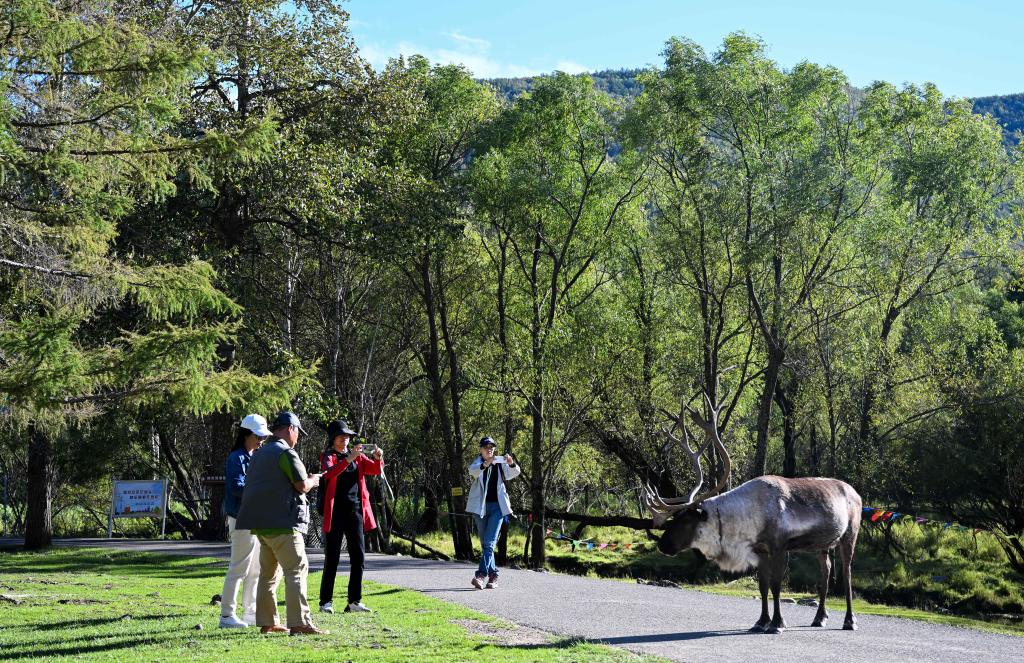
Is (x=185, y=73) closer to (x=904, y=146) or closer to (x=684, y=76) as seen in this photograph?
(x=684, y=76)

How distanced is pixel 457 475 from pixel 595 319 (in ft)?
20.9

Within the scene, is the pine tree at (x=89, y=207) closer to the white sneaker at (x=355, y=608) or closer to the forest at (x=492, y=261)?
the forest at (x=492, y=261)

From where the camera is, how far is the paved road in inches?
374

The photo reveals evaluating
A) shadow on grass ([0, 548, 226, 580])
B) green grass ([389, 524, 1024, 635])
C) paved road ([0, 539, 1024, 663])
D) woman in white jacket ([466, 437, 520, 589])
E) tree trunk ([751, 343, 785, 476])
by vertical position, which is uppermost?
tree trunk ([751, 343, 785, 476])

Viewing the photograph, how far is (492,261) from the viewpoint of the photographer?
3475 centimetres

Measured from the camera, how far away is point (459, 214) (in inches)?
1051

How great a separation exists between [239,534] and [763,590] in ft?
18.1

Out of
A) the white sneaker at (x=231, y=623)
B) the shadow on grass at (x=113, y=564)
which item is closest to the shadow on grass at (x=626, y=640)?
the white sneaker at (x=231, y=623)

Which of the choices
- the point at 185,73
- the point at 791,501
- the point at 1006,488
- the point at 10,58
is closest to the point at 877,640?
the point at 791,501

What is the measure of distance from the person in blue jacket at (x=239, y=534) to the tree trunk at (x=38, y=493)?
1493 cm

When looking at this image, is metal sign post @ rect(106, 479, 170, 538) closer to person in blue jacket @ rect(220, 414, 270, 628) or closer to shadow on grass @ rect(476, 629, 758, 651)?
person in blue jacket @ rect(220, 414, 270, 628)

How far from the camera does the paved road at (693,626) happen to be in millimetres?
9500

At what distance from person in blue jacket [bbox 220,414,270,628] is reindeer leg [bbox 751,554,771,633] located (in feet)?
17.2

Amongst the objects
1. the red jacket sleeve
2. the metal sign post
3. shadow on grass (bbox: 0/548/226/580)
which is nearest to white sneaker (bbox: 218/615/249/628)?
the red jacket sleeve
